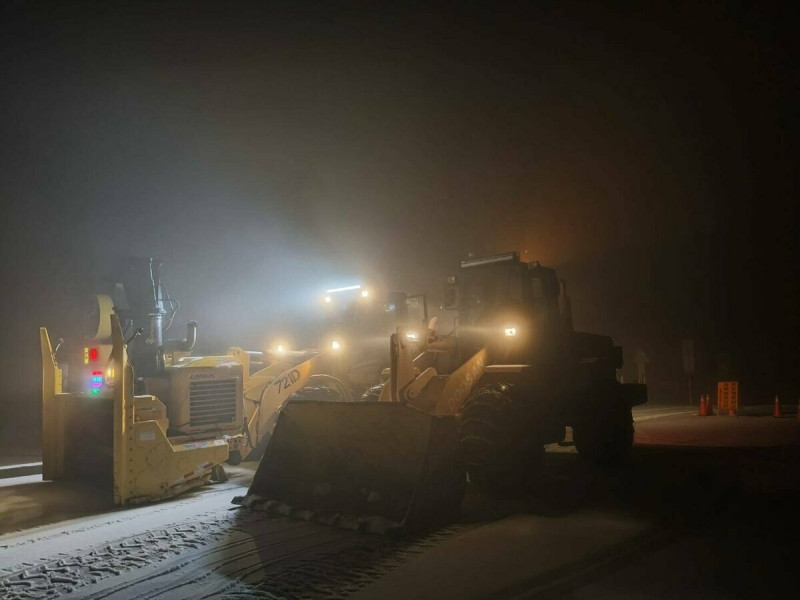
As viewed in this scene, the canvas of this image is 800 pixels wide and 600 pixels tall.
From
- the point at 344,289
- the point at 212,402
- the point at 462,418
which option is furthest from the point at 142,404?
the point at 344,289

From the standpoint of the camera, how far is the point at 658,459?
11.3 metres

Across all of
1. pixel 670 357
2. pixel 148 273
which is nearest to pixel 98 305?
pixel 148 273

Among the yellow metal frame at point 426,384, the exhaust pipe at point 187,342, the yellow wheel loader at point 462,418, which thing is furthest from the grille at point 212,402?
the yellow metal frame at point 426,384

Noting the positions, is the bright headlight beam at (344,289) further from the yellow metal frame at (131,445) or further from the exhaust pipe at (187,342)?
the yellow metal frame at (131,445)

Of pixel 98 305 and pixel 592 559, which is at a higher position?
pixel 98 305

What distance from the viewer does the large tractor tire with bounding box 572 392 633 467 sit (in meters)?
11.0

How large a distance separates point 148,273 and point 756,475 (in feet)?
32.4

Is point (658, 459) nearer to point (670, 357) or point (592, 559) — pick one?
point (592, 559)

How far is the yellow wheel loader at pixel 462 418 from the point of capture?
6664mm

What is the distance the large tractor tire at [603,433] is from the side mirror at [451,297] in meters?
3.12

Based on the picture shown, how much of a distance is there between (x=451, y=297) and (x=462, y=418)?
7.45 feet

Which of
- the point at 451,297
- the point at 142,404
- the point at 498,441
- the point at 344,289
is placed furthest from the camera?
the point at 344,289

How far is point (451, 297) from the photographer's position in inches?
399

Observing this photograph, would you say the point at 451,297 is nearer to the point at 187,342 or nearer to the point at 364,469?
the point at 364,469
